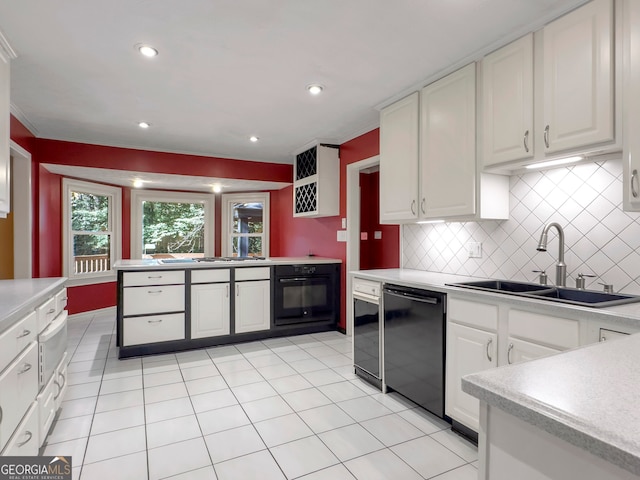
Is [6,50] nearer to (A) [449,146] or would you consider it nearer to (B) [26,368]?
(B) [26,368]

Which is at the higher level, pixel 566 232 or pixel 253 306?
pixel 566 232

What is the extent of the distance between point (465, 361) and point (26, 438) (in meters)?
2.22

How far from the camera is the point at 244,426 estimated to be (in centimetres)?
222

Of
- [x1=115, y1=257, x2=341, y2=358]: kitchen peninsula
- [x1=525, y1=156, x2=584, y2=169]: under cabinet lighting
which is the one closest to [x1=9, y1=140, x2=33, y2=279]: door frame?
[x1=115, y1=257, x2=341, y2=358]: kitchen peninsula

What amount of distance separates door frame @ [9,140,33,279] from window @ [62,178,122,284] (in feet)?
4.03

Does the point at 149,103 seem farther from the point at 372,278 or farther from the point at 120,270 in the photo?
the point at 372,278

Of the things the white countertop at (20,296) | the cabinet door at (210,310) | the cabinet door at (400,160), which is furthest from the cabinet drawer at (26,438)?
the cabinet door at (400,160)

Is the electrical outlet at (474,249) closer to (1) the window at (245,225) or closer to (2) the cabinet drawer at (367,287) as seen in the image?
(2) the cabinet drawer at (367,287)

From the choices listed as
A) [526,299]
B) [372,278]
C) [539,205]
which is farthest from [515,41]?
[372,278]

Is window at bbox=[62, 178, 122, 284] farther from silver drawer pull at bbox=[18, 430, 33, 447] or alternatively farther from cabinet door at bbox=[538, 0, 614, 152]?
cabinet door at bbox=[538, 0, 614, 152]

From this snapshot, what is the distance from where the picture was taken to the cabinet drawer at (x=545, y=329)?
1562mm

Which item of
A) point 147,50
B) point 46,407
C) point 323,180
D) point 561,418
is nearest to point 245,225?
point 323,180

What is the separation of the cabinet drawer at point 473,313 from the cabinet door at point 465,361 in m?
0.04

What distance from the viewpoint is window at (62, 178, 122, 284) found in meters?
5.04
